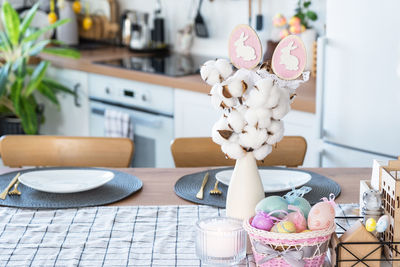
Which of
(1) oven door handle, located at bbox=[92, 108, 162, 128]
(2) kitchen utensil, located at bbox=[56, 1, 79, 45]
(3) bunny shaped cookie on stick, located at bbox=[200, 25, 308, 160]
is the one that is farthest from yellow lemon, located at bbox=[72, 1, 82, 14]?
(3) bunny shaped cookie on stick, located at bbox=[200, 25, 308, 160]

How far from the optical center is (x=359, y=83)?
272 cm

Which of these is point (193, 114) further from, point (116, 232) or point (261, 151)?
point (261, 151)

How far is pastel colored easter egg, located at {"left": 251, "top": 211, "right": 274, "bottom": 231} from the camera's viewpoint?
4.16ft

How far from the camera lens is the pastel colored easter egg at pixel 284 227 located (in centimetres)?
124

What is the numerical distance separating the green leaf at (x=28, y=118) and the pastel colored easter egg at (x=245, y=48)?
2447 millimetres

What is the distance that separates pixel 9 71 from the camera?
360 centimetres

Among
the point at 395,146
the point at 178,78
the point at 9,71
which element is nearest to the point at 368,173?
the point at 395,146

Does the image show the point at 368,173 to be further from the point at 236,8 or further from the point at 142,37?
the point at 142,37

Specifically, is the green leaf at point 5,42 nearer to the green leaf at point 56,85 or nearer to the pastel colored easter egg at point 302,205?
the green leaf at point 56,85

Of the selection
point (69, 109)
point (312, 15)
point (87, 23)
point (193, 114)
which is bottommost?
point (69, 109)

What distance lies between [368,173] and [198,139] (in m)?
0.58

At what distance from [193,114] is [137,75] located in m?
0.37

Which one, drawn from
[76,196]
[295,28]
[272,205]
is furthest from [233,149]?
[295,28]

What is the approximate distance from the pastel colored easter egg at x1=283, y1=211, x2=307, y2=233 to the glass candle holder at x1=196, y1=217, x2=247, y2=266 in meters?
0.12
